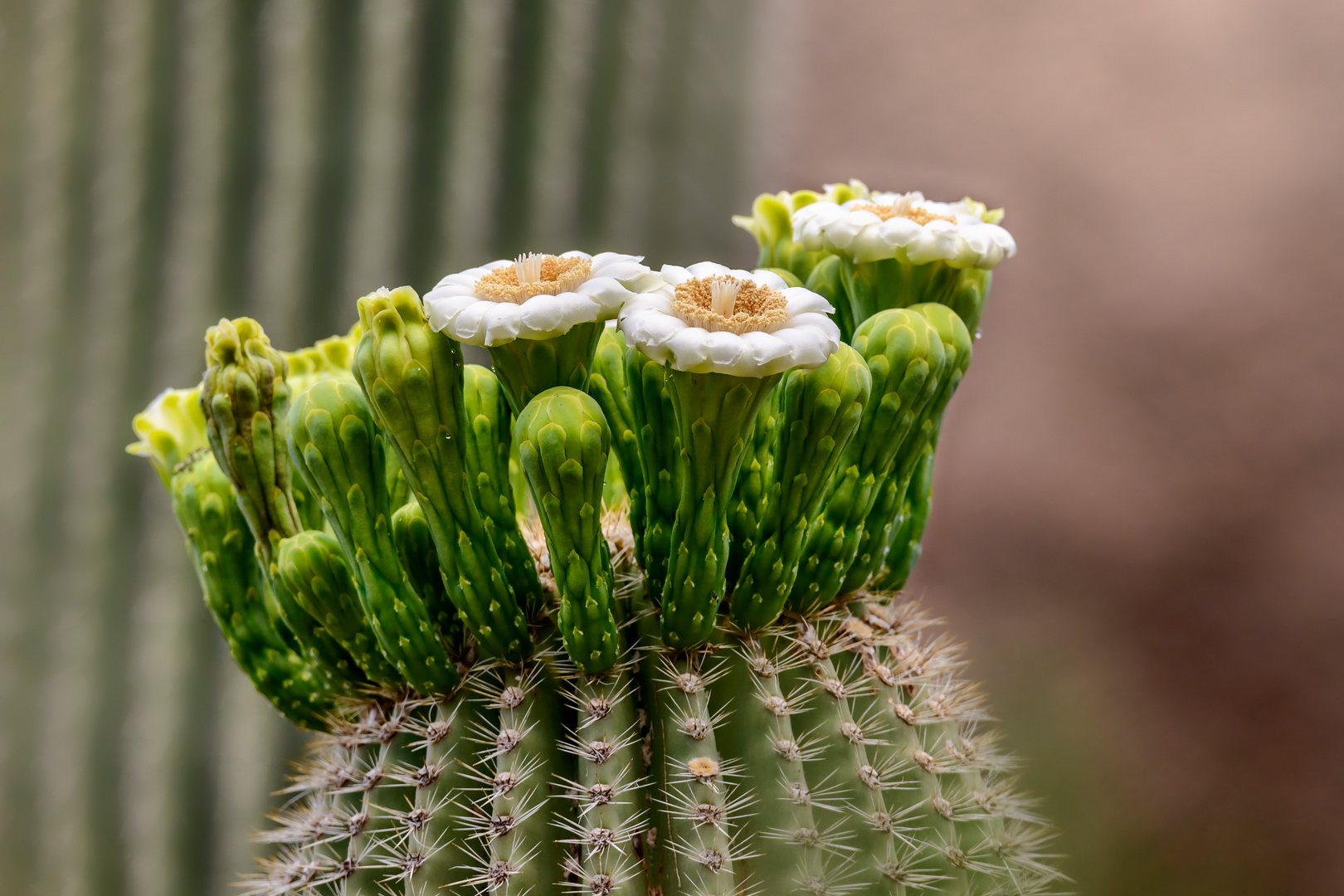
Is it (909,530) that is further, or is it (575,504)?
(909,530)

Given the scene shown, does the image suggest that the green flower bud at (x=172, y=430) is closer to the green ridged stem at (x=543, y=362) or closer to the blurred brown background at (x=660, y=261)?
the green ridged stem at (x=543, y=362)

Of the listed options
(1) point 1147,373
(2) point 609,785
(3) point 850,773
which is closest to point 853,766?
(3) point 850,773

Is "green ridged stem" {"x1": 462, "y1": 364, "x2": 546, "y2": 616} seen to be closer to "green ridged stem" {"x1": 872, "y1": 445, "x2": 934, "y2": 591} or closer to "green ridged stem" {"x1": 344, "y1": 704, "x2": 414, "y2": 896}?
"green ridged stem" {"x1": 344, "y1": 704, "x2": 414, "y2": 896}

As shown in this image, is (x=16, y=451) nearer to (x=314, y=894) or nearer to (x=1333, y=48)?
(x=314, y=894)

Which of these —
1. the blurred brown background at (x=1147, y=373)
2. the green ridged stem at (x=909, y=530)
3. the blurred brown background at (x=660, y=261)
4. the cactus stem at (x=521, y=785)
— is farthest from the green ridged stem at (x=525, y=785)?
the blurred brown background at (x=660, y=261)

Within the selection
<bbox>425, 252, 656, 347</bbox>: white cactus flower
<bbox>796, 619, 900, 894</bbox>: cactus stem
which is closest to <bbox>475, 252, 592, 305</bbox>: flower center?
<bbox>425, 252, 656, 347</bbox>: white cactus flower

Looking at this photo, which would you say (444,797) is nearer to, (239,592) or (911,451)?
(239,592)
